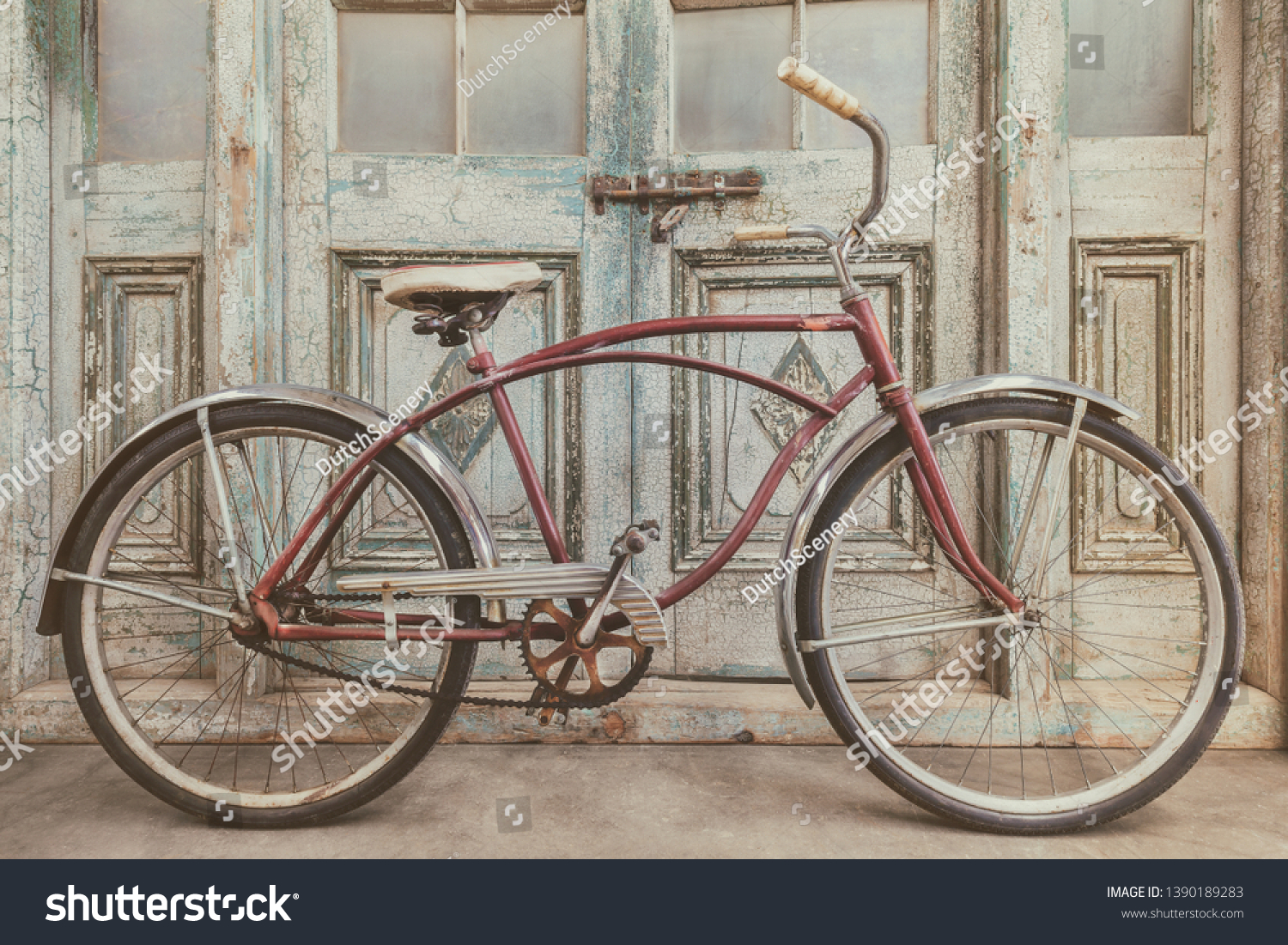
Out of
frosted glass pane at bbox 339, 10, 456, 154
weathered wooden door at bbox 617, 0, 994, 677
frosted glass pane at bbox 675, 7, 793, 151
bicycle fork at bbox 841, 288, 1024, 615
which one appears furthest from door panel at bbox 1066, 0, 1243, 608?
frosted glass pane at bbox 339, 10, 456, 154

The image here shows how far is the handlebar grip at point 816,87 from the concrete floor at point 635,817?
4.34 feet

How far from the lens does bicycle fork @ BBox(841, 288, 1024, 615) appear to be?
1.36m

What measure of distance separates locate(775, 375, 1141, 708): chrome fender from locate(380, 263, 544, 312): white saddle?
26.9 inches

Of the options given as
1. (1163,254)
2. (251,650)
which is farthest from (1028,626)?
(251,650)

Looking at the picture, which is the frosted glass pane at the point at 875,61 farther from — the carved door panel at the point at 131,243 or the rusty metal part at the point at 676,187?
the carved door panel at the point at 131,243

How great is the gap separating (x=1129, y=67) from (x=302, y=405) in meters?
2.20

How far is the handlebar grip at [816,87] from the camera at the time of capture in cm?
122

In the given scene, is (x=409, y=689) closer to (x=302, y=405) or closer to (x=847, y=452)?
(x=302, y=405)

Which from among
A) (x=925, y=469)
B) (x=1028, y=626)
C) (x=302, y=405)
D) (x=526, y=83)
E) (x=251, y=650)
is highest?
(x=526, y=83)

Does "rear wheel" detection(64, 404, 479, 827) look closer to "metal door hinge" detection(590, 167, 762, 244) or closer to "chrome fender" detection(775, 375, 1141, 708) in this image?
"chrome fender" detection(775, 375, 1141, 708)

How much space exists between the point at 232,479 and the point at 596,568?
100cm

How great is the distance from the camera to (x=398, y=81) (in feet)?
6.31

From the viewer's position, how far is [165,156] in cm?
191
